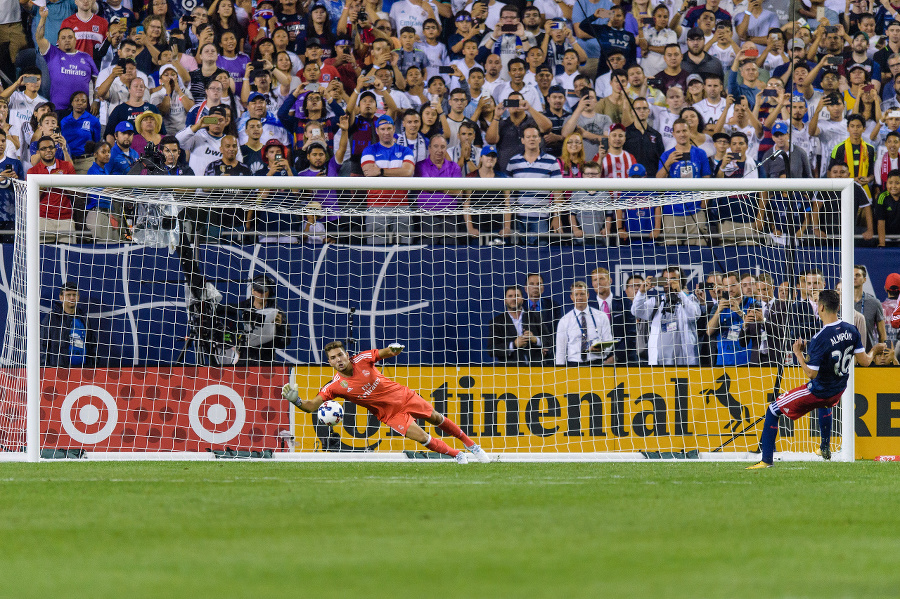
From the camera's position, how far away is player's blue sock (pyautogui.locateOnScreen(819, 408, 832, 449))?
12625 mm

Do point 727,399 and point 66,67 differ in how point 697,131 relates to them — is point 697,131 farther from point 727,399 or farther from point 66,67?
point 66,67

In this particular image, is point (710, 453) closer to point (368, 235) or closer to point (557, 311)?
point (557, 311)

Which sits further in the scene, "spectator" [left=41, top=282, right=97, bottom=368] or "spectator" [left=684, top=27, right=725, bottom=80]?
"spectator" [left=684, top=27, right=725, bottom=80]

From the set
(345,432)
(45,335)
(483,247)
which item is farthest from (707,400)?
(45,335)

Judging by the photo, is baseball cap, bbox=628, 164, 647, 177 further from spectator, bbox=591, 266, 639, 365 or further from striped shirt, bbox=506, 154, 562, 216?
spectator, bbox=591, 266, 639, 365

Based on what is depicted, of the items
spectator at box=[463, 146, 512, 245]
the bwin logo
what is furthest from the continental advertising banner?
spectator at box=[463, 146, 512, 245]

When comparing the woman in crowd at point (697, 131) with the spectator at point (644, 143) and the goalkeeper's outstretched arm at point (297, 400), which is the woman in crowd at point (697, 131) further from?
the goalkeeper's outstretched arm at point (297, 400)

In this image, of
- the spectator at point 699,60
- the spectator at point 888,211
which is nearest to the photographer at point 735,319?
the spectator at point 888,211

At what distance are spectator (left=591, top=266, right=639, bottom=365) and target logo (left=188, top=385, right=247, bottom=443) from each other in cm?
453

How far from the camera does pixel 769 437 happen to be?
36.8ft

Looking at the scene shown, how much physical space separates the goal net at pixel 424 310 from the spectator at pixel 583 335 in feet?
0.08

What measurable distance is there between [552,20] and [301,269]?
6367mm

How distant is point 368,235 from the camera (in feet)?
46.9

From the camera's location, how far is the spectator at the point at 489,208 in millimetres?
13953
